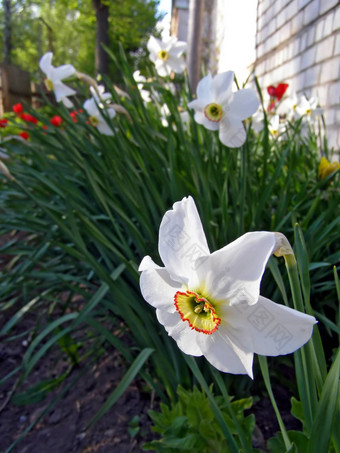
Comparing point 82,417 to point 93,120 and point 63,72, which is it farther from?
point 63,72

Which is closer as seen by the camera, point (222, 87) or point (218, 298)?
point (218, 298)

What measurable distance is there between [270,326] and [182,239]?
0.53ft

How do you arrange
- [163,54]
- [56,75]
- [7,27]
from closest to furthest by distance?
[56,75]
[163,54]
[7,27]

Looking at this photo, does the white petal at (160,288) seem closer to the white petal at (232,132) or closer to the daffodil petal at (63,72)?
the white petal at (232,132)

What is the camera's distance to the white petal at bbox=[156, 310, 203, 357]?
565 millimetres

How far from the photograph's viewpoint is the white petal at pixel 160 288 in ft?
1.77

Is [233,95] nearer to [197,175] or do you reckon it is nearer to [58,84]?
[197,175]

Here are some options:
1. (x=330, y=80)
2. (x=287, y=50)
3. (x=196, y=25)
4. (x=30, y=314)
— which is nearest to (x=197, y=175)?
(x=30, y=314)

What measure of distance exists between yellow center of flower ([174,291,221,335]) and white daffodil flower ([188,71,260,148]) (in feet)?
2.54

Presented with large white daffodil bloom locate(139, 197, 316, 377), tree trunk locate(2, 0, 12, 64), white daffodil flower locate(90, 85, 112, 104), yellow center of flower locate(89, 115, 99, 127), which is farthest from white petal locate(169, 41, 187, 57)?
tree trunk locate(2, 0, 12, 64)

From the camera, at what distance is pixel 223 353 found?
1.77 ft

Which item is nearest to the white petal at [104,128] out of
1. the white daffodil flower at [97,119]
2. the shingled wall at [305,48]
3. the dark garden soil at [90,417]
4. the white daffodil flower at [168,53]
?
the white daffodil flower at [97,119]

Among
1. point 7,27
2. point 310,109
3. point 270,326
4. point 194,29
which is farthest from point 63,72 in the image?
point 7,27

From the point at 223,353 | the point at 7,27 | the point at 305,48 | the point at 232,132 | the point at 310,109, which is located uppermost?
the point at 7,27
